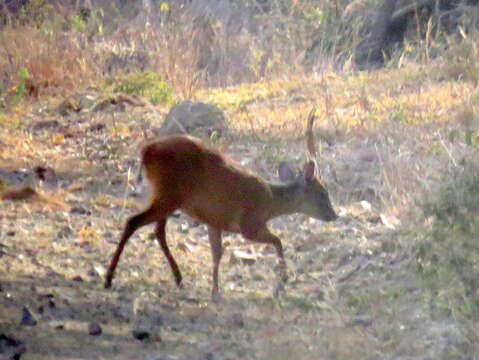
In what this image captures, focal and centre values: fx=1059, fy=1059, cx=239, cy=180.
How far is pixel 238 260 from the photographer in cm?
714

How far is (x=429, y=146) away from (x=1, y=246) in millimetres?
3587

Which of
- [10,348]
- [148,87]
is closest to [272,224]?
[10,348]

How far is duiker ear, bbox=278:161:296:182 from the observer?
727 centimetres

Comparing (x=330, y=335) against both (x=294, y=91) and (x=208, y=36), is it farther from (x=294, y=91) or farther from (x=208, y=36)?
(x=208, y=36)

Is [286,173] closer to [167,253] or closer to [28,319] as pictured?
[167,253]

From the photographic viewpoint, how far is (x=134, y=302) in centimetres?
603

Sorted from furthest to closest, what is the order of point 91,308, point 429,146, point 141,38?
point 141,38
point 429,146
point 91,308

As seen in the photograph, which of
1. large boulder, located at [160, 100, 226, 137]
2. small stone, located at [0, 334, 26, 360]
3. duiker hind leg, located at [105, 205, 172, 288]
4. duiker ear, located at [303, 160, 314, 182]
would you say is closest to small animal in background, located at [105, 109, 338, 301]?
duiker hind leg, located at [105, 205, 172, 288]

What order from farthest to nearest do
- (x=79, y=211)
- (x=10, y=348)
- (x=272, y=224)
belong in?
(x=79, y=211)
(x=272, y=224)
(x=10, y=348)

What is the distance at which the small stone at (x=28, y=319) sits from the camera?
5512mm

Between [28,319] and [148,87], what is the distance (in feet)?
23.6

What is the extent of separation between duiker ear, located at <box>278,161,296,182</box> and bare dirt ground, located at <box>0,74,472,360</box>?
48cm

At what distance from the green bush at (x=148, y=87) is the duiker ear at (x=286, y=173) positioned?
198 inches

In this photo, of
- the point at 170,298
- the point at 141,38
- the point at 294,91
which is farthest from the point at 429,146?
the point at 141,38
